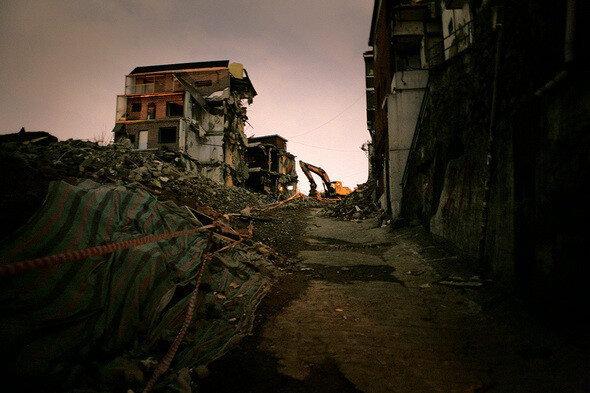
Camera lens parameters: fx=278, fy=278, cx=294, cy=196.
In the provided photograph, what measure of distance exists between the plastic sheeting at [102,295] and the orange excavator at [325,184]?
24.4 metres

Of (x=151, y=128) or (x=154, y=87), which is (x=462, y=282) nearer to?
(x=151, y=128)

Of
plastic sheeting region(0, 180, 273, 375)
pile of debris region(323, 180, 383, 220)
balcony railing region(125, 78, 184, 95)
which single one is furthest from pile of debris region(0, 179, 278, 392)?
balcony railing region(125, 78, 184, 95)

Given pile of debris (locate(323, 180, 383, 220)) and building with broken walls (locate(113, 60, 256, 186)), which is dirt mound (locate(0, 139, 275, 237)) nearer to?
building with broken walls (locate(113, 60, 256, 186))

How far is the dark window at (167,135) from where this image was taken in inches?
1079

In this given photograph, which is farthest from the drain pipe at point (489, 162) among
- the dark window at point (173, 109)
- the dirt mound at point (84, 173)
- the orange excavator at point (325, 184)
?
the dark window at point (173, 109)

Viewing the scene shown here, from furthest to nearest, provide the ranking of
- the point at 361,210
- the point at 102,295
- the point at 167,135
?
the point at 167,135
the point at 361,210
the point at 102,295

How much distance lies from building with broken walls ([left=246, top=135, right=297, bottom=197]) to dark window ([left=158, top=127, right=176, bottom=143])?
1238 centimetres

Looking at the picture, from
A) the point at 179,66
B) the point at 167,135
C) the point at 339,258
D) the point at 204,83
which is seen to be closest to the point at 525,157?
the point at 339,258

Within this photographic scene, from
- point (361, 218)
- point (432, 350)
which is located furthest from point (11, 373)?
point (361, 218)

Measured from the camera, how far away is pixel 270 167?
41.6 m

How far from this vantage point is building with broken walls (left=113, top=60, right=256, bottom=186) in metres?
27.4

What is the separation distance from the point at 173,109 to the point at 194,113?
241cm

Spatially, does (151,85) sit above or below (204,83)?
below

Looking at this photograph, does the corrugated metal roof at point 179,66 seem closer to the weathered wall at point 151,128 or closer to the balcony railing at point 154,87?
the balcony railing at point 154,87
